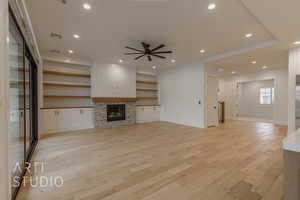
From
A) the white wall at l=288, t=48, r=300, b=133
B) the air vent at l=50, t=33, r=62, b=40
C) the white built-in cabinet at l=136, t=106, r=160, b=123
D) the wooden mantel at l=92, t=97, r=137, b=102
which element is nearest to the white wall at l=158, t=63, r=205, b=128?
the white built-in cabinet at l=136, t=106, r=160, b=123

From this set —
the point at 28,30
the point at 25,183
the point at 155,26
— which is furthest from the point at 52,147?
the point at 155,26

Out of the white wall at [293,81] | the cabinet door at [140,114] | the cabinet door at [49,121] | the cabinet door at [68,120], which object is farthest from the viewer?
the cabinet door at [140,114]

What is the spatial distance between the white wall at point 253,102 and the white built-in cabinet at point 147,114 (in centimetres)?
594

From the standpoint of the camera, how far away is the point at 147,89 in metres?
7.52

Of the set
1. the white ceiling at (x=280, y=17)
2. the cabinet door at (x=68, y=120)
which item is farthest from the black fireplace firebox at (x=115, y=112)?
the white ceiling at (x=280, y=17)

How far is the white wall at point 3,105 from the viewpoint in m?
1.09

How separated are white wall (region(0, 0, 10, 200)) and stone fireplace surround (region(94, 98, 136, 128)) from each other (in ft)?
14.7

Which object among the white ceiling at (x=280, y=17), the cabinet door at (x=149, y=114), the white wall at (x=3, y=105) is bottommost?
the cabinet door at (x=149, y=114)

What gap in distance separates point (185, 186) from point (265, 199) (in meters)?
0.90

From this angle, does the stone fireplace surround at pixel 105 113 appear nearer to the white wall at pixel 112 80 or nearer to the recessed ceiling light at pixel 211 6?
the white wall at pixel 112 80

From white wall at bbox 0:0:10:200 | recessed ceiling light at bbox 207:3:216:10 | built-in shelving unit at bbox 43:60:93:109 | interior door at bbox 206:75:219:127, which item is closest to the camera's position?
white wall at bbox 0:0:10:200

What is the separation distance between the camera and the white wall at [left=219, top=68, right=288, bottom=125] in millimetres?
6105

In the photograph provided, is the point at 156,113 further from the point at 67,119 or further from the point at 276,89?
the point at 276,89

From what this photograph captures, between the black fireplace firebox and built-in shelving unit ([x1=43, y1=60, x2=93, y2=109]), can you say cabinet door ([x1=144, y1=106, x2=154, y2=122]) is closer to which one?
the black fireplace firebox
